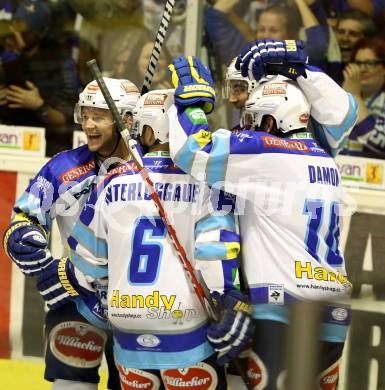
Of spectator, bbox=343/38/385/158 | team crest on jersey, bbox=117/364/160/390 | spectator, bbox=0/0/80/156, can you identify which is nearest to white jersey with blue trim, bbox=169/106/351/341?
team crest on jersey, bbox=117/364/160/390

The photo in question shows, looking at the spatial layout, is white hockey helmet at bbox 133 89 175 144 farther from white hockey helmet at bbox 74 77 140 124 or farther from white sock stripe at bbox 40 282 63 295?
white sock stripe at bbox 40 282 63 295

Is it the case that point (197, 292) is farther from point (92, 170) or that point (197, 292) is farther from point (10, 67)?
point (10, 67)

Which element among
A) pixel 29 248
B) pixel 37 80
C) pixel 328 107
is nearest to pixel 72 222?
pixel 29 248

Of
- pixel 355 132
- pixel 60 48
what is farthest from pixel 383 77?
pixel 60 48

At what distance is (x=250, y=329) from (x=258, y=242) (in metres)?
0.30

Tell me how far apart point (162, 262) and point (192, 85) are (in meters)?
0.57

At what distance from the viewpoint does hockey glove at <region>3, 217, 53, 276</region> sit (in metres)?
3.79

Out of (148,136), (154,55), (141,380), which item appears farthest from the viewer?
(154,55)

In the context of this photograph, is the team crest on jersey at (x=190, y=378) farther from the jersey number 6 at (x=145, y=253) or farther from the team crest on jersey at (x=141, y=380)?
the jersey number 6 at (x=145, y=253)

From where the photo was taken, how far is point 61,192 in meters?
3.92

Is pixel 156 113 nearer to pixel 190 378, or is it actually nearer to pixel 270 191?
pixel 270 191

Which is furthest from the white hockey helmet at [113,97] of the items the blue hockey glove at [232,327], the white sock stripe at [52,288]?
the blue hockey glove at [232,327]

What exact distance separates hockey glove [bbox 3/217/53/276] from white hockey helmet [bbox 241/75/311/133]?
889mm

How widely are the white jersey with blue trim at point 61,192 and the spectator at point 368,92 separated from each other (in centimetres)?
169
